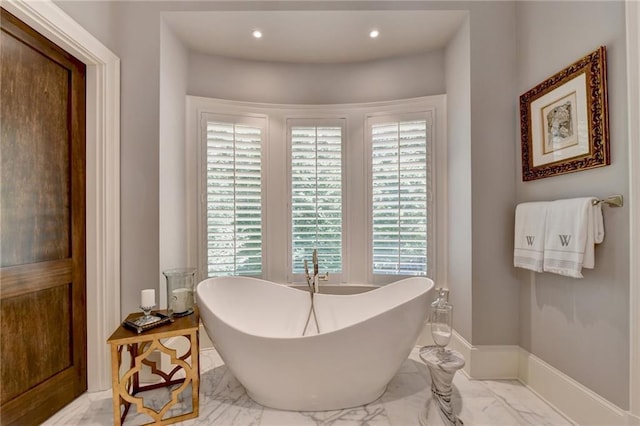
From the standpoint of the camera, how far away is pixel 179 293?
6.17 feet

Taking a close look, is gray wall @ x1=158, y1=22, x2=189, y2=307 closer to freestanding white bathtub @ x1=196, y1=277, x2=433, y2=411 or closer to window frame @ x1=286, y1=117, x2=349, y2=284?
freestanding white bathtub @ x1=196, y1=277, x2=433, y2=411

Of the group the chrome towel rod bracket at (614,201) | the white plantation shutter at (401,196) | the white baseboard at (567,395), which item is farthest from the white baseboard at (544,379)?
the chrome towel rod bracket at (614,201)

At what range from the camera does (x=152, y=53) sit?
210 cm

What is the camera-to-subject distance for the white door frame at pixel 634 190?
1.34 metres

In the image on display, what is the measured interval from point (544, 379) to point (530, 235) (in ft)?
2.96

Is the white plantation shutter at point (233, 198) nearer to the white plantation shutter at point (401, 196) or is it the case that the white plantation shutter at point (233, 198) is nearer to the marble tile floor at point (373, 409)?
the marble tile floor at point (373, 409)

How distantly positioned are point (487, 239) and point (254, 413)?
6.13 ft

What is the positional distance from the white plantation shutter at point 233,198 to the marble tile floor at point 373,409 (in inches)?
37.8

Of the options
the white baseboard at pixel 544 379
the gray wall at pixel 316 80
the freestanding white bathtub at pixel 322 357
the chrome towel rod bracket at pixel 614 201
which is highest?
the gray wall at pixel 316 80

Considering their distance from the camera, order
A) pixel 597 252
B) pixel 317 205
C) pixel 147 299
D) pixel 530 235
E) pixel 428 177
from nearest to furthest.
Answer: pixel 597 252
pixel 147 299
pixel 530 235
pixel 428 177
pixel 317 205

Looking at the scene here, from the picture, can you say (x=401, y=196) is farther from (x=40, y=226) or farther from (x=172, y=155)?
(x=40, y=226)

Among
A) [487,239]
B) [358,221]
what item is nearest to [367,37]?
[358,221]

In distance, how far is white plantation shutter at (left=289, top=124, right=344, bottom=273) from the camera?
2770mm

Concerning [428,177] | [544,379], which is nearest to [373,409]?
[544,379]
